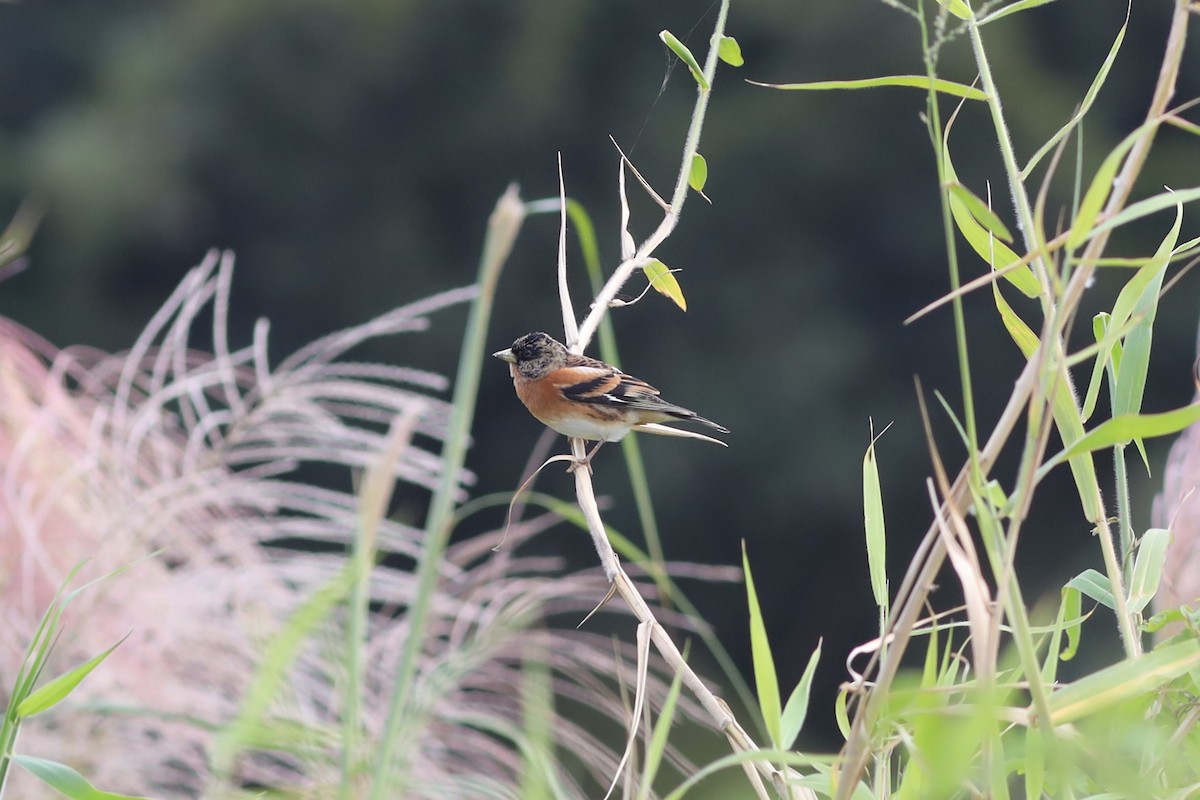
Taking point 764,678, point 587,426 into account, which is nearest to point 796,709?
point 764,678

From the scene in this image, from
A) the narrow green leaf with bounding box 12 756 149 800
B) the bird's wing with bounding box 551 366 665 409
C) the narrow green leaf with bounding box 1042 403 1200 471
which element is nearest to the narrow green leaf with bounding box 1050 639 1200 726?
the narrow green leaf with bounding box 1042 403 1200 471

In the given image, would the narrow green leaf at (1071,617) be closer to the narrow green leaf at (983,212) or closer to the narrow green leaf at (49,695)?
the narrow green leaf at (983,212)

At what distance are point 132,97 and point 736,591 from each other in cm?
744

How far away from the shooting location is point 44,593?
278cm

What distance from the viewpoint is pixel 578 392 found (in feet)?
8.77

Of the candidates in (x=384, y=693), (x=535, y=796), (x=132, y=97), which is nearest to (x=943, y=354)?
(x=132, y=97)

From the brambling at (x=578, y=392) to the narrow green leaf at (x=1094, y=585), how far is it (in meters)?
1.37

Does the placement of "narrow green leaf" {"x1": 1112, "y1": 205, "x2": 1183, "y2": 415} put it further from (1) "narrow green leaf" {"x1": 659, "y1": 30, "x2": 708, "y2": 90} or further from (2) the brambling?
(2) the brambling

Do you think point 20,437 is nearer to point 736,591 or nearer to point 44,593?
point 44,593

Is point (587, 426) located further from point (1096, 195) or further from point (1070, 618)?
point (1096, 195)

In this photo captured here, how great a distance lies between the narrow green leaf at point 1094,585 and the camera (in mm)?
1123

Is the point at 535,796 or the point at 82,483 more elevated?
the point at 535,796

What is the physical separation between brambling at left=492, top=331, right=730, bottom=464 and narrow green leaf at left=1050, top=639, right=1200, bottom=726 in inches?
63.3

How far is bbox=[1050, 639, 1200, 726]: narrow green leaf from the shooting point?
34.5 inches
